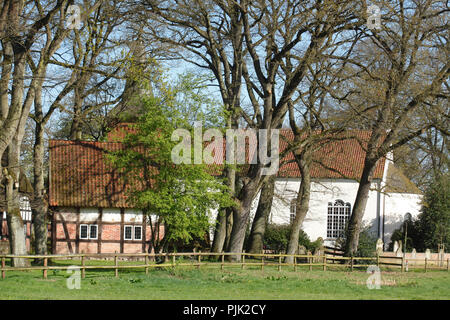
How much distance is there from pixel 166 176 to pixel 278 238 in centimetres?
1664

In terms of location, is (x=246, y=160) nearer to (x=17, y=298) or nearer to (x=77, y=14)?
(x=77, y=14)

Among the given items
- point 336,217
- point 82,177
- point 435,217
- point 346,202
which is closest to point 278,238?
point 336,217

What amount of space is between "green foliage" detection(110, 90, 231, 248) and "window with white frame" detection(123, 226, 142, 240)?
29.9 feet

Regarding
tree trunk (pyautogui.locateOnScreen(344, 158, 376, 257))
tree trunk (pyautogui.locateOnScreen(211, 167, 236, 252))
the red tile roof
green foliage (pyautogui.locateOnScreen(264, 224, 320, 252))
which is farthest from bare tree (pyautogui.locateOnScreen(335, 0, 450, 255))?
green foliage (pyautogui.locateOnScreen(264, 224, 320, 252))

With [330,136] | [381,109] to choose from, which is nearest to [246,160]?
[330,136]

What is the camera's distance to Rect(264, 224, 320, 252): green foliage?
38.4m

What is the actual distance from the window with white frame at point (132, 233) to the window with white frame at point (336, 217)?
15.8m

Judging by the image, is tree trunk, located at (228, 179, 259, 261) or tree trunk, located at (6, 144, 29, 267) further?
tree trunk, located at (228, 179, 259, 261)

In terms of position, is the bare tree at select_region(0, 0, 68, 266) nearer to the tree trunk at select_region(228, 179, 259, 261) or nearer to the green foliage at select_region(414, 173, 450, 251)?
the tree trunk at select_region(228, 179, 259, 261)

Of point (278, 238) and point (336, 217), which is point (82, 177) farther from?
point (336, 217)

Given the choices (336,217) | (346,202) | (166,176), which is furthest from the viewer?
(336,217)

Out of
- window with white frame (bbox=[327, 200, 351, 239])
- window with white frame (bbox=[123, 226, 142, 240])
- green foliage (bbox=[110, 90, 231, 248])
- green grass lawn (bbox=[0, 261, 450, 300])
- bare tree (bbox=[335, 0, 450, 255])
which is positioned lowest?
green grass lawn (bbox=[0, 261, 450, 300])

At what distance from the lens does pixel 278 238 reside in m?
38.7
